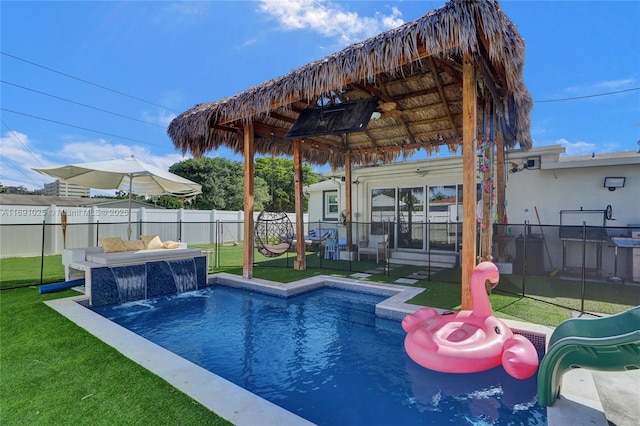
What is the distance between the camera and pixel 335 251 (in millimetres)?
10180

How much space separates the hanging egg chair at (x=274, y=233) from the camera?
759 cm

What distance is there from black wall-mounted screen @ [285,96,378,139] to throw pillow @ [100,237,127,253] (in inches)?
167

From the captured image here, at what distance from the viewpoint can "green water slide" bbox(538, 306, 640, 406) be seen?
2.02 meters

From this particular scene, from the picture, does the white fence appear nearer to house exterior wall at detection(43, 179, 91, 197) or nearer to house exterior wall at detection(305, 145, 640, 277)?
house exterior wall at detection(305, 145, 640, 277)

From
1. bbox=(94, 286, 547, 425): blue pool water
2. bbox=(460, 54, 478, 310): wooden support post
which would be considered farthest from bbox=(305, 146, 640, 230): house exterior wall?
bbox=(94, 286, 547, 425): blue pool water

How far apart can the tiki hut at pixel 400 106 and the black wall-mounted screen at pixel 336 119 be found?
22mm

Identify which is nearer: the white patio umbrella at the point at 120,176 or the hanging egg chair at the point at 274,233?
the white patio umbrella at the point at 120,176

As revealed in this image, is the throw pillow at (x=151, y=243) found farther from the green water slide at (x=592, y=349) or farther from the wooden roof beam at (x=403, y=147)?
the green water slide at (x=592, y=349)

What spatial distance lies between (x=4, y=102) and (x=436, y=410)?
24.5 metres

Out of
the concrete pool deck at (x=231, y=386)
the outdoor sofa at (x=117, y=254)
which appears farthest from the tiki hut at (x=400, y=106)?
the outdoor sofa at (x=117, y=254)

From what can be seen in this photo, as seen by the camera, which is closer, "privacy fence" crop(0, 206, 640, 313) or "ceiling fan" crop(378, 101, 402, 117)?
"privacy fence" crop(0, 206, 640, 313)

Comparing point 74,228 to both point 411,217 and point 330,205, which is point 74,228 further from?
point 411,217

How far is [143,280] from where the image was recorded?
606 centimetres

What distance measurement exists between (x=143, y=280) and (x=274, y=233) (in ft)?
12.2
